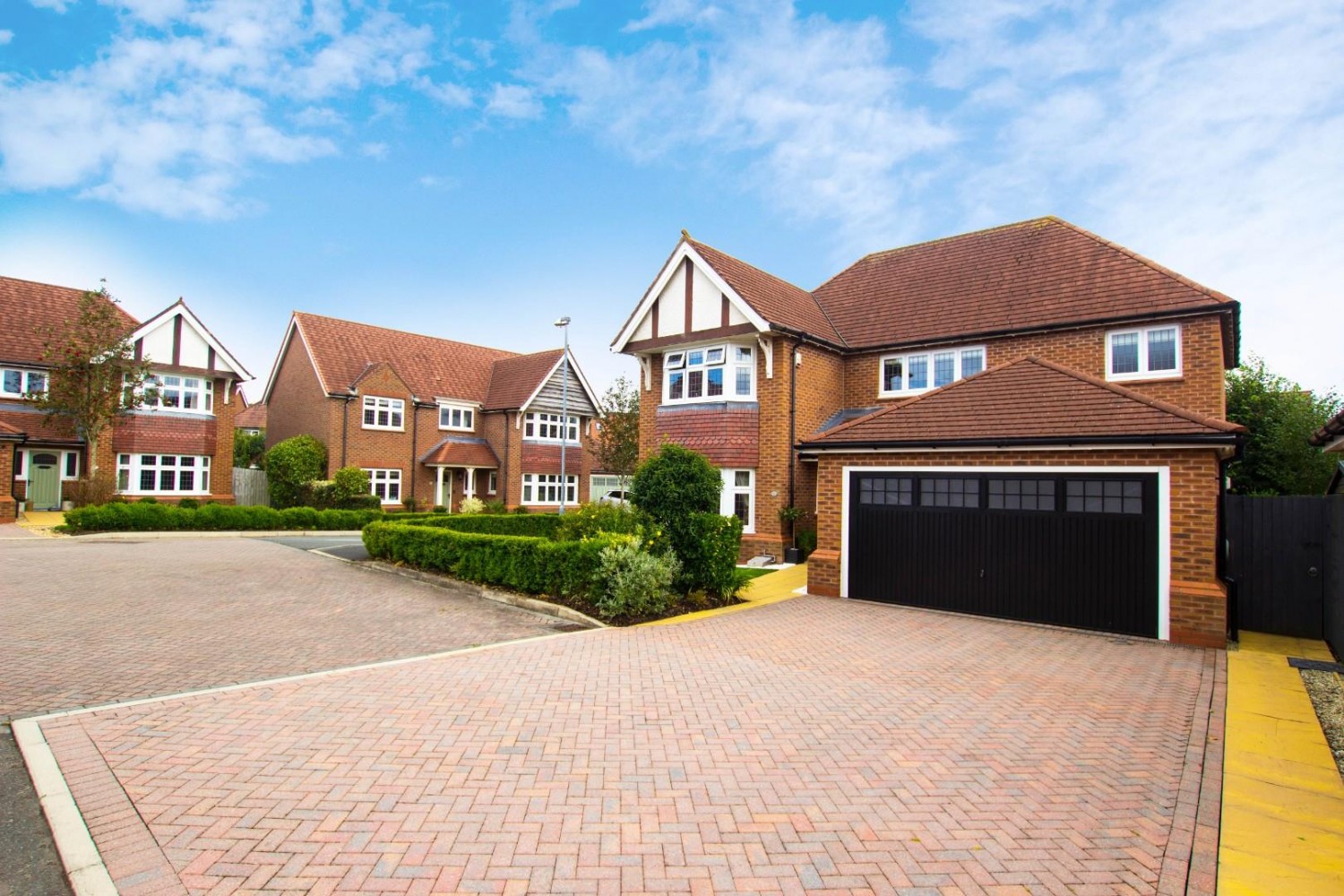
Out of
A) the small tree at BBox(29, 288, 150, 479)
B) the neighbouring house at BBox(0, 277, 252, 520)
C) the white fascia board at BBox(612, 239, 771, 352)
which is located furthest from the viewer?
the neighbouring house at BBox(0, 277, 252, 520)

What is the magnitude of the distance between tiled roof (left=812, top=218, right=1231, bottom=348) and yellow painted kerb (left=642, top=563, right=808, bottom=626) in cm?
799

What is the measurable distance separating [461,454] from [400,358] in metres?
6.22

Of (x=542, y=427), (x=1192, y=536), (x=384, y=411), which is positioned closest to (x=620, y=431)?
(x=542, y=427)

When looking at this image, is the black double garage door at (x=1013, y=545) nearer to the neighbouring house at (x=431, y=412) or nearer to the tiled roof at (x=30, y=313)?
the neighbouring house at (x=431, y=412)

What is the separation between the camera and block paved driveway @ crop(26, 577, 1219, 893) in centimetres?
380

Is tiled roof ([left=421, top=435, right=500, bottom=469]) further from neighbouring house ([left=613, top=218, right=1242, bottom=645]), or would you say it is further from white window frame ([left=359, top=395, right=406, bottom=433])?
neighbouring house ([left=613, top=218, right=1242, bottom=645])

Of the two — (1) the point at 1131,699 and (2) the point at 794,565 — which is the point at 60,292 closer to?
(2) the point at 794,565

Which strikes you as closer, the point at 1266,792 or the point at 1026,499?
the point at 1266,792

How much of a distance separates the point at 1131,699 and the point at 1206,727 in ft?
2.57

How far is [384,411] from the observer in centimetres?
3316

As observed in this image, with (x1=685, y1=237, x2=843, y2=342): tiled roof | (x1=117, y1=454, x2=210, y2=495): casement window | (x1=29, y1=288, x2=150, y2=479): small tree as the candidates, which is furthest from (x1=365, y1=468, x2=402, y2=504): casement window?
(x1=685, y1=237, x2=843, y2=342): tiled roof

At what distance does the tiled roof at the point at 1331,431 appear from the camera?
762 cm

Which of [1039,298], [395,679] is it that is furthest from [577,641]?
[1039,298]

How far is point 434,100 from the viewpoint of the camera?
16922 mm
